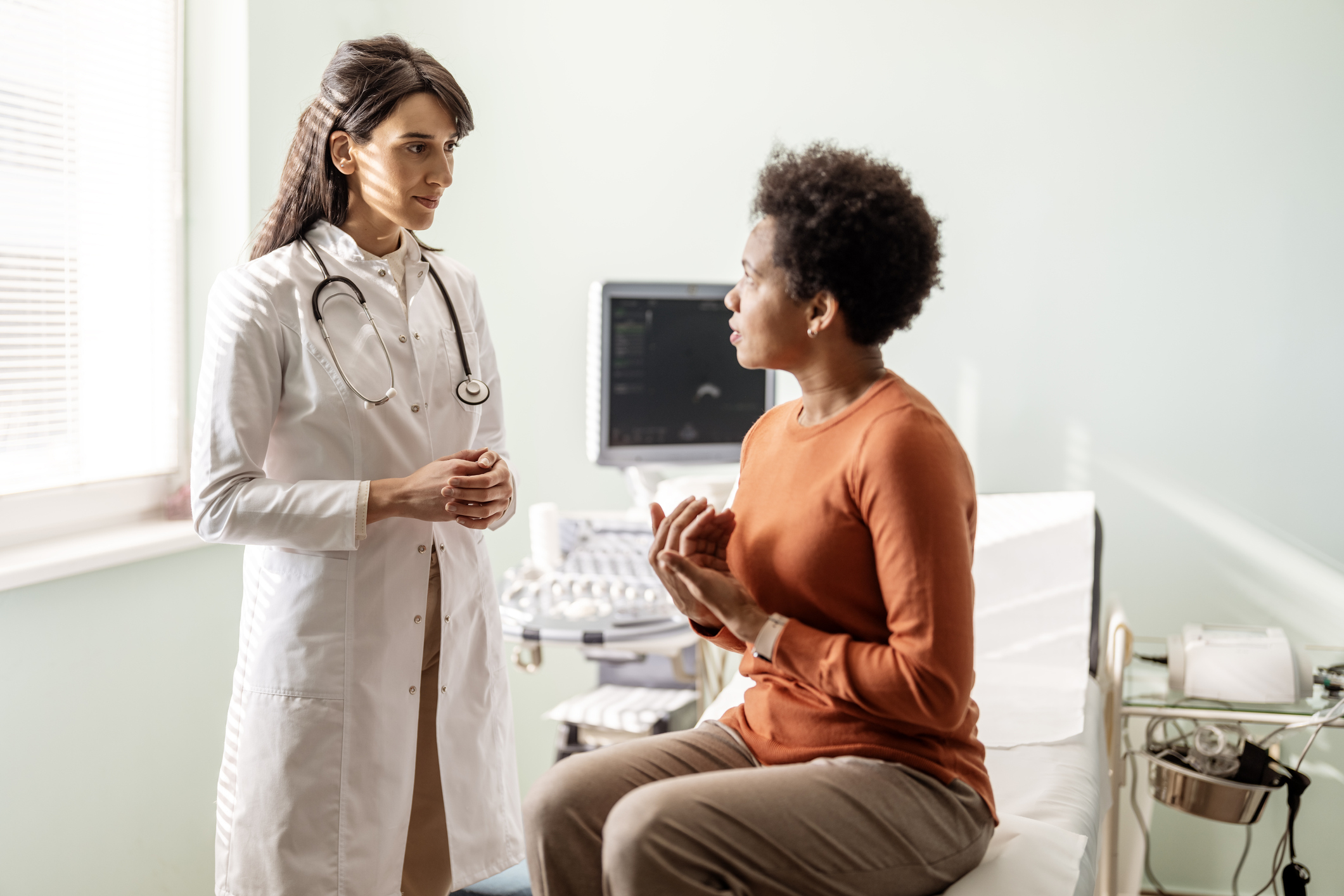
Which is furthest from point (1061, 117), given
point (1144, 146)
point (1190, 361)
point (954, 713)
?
point (954, 713)

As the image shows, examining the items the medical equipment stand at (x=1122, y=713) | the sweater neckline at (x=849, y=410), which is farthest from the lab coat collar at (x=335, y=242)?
the medical equipment stand at (x=1122, y=713)

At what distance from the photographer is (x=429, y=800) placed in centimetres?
147

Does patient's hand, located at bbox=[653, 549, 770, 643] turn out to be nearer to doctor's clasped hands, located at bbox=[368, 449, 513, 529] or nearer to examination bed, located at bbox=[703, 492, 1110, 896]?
doctor's clasped hands, located at bbox=[368, 449, 513, 529]

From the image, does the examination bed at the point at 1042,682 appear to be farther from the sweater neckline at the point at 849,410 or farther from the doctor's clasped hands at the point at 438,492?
the doctor's clasped hands at the point at 438,492

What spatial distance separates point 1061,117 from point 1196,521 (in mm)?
1009

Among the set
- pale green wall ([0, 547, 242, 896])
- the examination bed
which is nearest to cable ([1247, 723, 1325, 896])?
the examination bed

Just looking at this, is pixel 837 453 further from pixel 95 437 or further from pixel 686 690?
pixel 95 437

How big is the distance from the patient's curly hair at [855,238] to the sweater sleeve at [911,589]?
0.49ft

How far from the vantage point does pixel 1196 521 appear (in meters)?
2.38

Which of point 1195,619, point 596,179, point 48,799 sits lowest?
point 48,799

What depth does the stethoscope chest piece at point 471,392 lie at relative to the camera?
1.46 m

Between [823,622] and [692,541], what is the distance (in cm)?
17

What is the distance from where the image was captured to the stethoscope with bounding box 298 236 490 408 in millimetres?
1331

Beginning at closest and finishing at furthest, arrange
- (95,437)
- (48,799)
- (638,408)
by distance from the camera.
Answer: (48,799), (95,437), (638,408)
